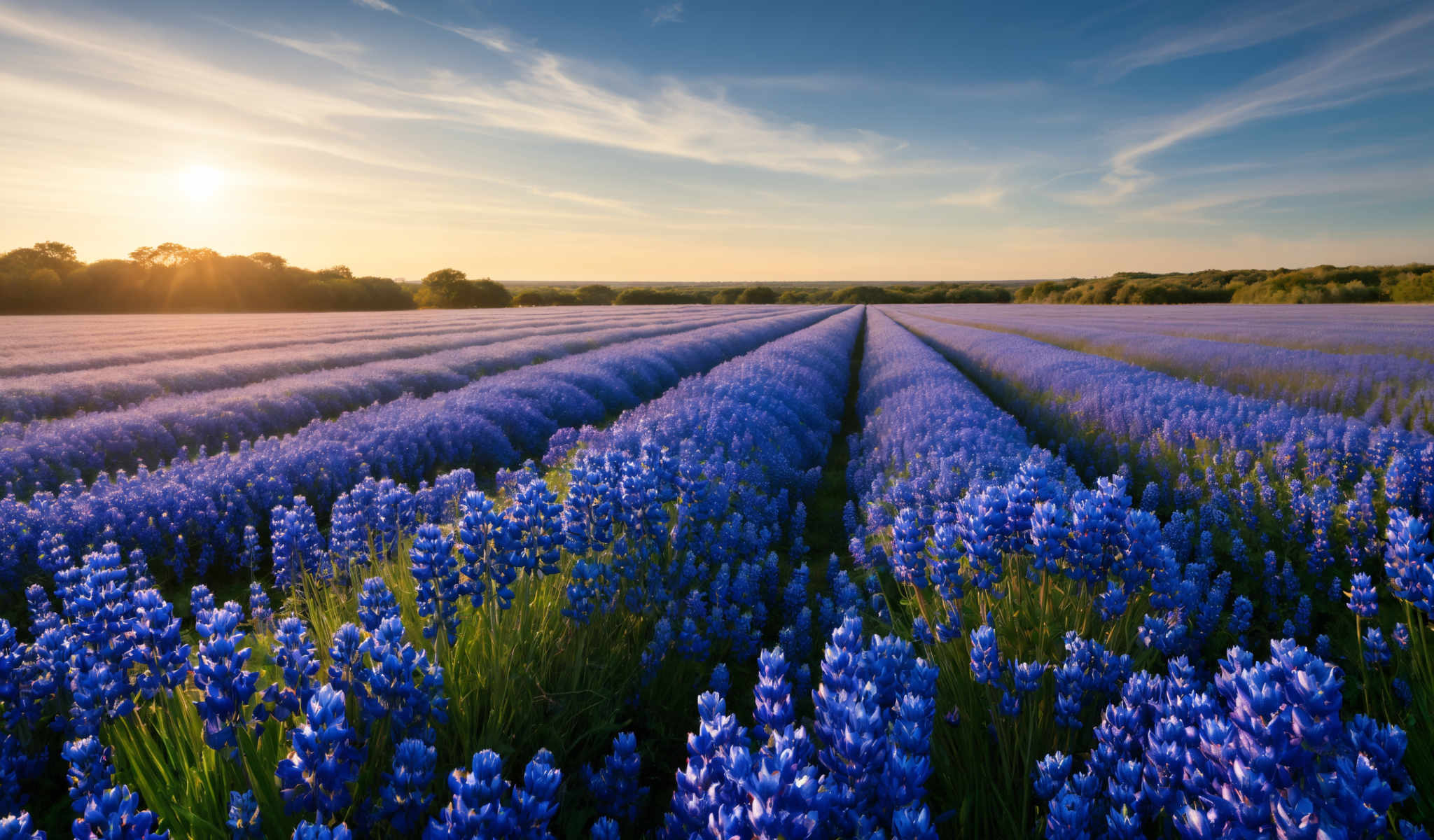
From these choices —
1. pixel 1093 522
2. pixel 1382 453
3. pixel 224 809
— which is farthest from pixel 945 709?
pixel 1382 453

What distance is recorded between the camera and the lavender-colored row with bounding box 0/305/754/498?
20.8 ft

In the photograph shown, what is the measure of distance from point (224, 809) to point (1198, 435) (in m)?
7.47

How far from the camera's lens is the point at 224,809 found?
1.64m

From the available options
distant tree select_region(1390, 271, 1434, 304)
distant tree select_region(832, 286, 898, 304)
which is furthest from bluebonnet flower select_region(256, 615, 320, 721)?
distant tree select_region(832, 286, 898, 304)

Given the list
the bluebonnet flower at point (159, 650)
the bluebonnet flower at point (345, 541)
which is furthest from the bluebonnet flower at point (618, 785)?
the bluebonnet flower at point (345, 541)

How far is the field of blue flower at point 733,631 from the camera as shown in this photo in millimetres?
1341

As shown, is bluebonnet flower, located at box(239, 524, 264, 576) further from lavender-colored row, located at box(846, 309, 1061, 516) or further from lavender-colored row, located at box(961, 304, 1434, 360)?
lavender-colored row, located at box(961, 304, 1434, 360)

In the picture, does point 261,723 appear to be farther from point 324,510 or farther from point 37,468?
point 37,468

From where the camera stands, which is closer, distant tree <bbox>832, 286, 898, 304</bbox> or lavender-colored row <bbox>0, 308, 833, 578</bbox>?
lavender-colored row <bbox>0, 308, 833, 578</bbox>

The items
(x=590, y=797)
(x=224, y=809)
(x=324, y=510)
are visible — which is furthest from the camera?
(x=324, y=510)

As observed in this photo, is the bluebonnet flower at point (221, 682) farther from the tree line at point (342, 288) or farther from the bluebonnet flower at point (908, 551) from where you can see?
the tree line at point (342, 288)

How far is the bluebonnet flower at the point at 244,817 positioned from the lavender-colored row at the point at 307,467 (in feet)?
12.5

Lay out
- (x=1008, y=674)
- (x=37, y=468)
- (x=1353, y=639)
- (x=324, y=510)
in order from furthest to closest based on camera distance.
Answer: (x=37, y=468)
(x=324, y=510)
(x=1353, y=639)
(x=1008, y=674)

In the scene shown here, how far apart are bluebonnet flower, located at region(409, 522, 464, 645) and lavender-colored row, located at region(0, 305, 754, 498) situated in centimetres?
572
